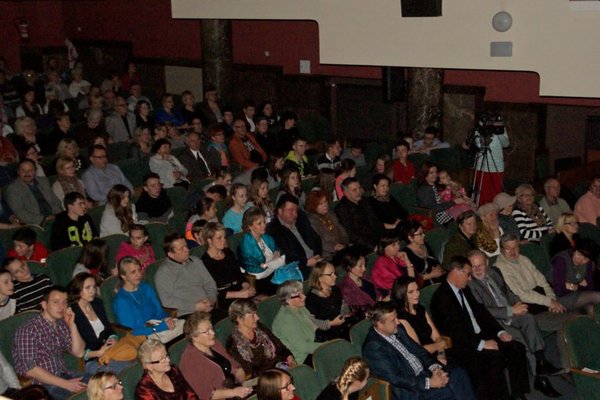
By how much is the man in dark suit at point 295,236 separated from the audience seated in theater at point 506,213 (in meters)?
1.58

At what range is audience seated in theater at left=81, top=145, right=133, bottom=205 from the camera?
746 centimetres

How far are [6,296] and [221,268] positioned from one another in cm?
138

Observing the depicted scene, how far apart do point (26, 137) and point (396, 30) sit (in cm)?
379

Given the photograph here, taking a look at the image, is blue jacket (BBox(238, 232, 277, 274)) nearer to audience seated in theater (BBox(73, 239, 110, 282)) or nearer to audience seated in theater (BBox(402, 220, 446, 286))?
audience seated in theater (BBox(73, 239, 110, 282))

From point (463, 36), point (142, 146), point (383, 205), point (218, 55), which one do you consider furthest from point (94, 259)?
point (218, 55)

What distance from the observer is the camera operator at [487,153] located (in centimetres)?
815

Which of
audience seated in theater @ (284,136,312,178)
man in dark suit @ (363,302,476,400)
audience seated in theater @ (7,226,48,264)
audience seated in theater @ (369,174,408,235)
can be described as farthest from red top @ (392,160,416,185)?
audience seated in theater @ (7,226,48,264)

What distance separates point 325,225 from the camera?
257 inches

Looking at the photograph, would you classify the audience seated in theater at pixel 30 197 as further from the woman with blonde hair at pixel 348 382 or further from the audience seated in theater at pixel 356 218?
the woman with blonde hair at pixel 348 382

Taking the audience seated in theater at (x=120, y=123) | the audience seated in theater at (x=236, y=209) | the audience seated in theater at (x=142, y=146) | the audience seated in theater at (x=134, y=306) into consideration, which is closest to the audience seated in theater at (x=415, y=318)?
the audience seated in theater at (x=134, y=306)

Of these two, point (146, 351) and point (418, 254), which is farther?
point (418, 254)

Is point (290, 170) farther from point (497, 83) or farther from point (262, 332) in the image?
point (497, 83)

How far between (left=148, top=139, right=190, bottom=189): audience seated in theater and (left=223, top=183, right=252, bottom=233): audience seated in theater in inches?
59.3

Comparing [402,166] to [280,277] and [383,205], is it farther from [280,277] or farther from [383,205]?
[280,277]
